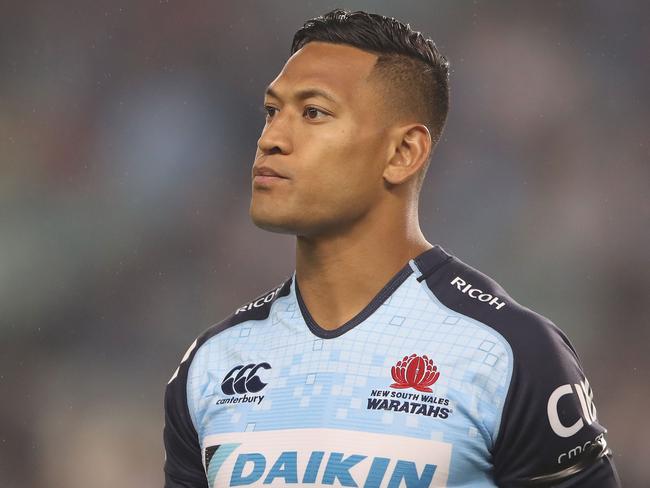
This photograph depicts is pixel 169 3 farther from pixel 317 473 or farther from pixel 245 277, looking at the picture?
pixel 317 473

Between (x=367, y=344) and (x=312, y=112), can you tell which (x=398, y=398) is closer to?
(x=367, y=344)

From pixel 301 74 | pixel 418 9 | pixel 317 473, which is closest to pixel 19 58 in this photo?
pixel 418 9

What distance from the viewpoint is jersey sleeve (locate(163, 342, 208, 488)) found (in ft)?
10.3

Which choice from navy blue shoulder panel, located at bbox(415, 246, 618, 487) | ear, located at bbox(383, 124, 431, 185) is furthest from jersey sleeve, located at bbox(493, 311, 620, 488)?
ear, located at bbox(383, 124, 431, 185)

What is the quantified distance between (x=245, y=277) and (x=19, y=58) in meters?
1.93

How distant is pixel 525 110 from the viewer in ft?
23.4

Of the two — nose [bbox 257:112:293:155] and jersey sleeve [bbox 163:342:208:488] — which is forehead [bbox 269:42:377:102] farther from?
jersey sleeve [bbox 163:342:208:488]

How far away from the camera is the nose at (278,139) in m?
2.91

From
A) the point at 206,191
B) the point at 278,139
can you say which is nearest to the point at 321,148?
the point at 278,139

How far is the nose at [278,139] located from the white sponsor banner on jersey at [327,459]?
0.73 metres

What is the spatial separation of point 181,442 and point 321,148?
3.06 ft

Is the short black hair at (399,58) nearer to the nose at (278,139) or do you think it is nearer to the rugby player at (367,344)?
the rugby player at (367,344)

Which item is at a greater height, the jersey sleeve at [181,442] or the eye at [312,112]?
the eye at [312,112]

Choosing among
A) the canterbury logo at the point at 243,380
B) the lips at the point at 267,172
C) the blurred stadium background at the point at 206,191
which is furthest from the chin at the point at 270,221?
the blurred stadium background at the point at 206,191
